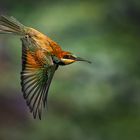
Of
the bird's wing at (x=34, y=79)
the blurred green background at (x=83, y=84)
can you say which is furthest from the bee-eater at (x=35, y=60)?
the blurred green background at (x=83, y=84)

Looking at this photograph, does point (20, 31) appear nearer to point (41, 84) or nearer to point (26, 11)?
point (41, 84)

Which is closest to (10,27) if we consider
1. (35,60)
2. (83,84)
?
(35,60)

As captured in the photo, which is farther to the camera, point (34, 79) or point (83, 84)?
point (83, 84)

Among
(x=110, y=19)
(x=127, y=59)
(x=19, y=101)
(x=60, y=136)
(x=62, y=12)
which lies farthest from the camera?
(x=110, y=19)

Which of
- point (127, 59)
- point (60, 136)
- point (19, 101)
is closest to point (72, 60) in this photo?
point (19, 101)

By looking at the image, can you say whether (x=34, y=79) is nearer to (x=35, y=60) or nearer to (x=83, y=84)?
(x=35, y=60)

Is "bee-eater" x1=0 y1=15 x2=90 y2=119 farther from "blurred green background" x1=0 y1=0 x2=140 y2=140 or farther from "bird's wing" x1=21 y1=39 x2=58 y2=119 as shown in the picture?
"blurred green background" x1=0 y1=0 x2=140 y2=140

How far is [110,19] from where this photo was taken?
6965 millimetres

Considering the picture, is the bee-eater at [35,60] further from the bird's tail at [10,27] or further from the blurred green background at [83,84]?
the blurred green background at [83,84]

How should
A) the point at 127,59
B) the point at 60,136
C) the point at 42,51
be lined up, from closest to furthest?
the point at 42,51, the point at 60,136, the point at 127,59

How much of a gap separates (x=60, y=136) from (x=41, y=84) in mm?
4333

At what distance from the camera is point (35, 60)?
32.0 inches

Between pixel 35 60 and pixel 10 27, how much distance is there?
6cm

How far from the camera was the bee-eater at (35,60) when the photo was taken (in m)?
0.81
